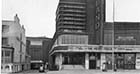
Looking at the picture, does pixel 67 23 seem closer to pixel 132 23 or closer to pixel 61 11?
pixel 61 11

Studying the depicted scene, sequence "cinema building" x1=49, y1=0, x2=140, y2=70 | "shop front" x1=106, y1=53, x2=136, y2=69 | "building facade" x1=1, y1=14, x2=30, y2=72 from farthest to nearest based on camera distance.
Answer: "cinema building" x1=49, y1=0, x2=140, y2=70, "shop front" x1=106, y1=53, x2=136, y2=69, "building facade" x1=1, y1=14, x2=30, y2=72

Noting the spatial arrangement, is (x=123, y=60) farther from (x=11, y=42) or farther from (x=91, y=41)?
(x=91, y=41)

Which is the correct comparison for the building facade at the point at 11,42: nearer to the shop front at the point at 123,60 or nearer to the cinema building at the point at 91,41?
the cinema building at the point at 91,41

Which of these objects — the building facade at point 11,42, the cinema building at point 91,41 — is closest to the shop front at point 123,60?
the cinema building at point 91,41

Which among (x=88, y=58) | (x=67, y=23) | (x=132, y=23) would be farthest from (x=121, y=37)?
(x=67, y=23)

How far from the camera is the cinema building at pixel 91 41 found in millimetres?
23922

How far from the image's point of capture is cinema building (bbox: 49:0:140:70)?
23922 millimetres

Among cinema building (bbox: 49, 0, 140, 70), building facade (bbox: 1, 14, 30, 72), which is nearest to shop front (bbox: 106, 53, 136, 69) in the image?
cinema building (bbox: 49, 0, 140, 70)

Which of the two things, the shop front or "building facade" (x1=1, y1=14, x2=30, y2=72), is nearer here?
"building facade" (x1=1, y1=14, x2=30, y2=72)

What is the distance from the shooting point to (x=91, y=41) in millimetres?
37281

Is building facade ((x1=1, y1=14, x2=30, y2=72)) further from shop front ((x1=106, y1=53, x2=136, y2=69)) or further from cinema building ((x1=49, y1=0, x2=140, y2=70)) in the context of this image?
shop front ((x1=106, y1=53, x2=136, y2=69))

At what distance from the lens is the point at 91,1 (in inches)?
1677

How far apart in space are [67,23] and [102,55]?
1733 cm

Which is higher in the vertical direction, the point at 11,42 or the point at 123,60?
the point at 11,42
